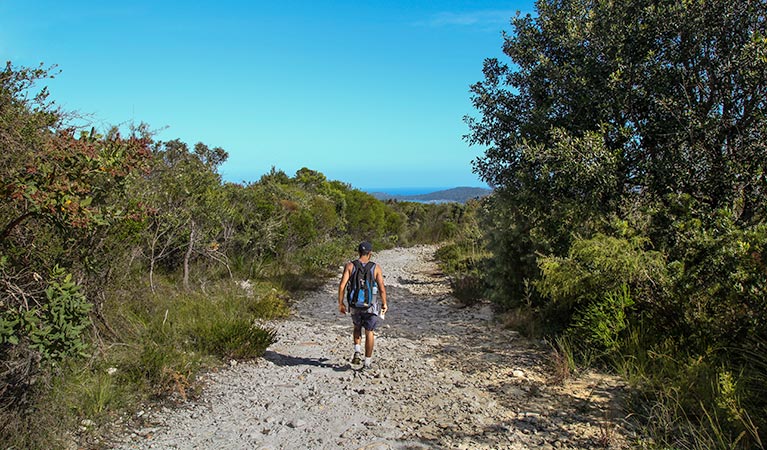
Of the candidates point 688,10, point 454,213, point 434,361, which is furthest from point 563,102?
point 454,213

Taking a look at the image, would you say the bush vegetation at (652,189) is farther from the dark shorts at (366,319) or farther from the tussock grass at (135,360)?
the tussock grass at (135,360)

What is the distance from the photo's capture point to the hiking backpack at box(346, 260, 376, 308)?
6.79 metres

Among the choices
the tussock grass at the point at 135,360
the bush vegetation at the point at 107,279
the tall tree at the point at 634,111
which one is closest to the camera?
the bush vegetation at the point at 107,279

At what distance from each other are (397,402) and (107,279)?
3715 mm

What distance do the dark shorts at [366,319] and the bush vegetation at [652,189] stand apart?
2342mm

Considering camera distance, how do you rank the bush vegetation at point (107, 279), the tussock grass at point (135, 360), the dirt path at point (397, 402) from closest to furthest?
the bush vegetation at point (107, 279) → the tussock grass at point (135, 360) → the dirt path at point (397, 402)

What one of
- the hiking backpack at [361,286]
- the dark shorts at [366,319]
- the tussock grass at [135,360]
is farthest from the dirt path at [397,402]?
the hiking backpack at [361,286]

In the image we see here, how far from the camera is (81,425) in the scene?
4.66 m

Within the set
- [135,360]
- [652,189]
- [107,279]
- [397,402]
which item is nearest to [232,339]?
[135,360]

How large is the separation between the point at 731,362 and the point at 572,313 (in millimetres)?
2479

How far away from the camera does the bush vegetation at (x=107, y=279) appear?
149 inches

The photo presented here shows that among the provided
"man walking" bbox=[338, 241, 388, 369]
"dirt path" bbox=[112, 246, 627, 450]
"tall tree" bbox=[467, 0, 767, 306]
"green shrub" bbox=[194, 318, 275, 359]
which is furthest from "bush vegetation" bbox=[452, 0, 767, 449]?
"green shrub" bbox=[194, 318, 275, 359]

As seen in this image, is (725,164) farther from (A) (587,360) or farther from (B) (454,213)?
(B) (454,213)

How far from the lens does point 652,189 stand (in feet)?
23.2
